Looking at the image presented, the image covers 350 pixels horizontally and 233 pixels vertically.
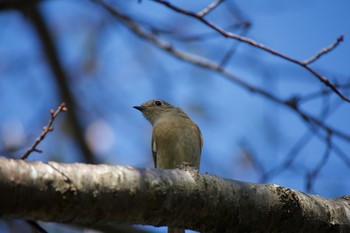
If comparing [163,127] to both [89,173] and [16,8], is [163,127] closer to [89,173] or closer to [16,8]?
[16,8]

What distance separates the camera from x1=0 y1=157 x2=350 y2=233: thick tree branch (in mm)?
2156

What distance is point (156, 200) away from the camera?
8.15 ft

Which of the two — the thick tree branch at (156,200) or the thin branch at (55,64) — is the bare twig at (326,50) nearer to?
the thick tree branch at (156,200)

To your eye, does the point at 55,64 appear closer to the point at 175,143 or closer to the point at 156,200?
the point at 175,143

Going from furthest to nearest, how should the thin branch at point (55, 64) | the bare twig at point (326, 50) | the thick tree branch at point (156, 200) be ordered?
the thin branch at point (55, 64) → the bare twig at point (326, 50) → the thick tree branch at point (156, 200)

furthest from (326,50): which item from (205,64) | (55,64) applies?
(55,64)

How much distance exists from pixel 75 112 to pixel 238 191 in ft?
14.2

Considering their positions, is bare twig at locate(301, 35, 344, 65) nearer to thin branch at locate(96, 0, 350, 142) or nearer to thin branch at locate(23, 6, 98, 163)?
thin branch at locate(96, 0, 350, 142)

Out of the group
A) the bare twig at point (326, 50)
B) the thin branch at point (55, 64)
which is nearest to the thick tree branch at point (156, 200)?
the bare twig at point (326, 50)

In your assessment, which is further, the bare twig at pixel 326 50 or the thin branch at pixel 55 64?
the thin branch at pixel 55 64

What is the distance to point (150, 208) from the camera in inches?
97.3

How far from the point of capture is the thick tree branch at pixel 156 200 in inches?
84.9

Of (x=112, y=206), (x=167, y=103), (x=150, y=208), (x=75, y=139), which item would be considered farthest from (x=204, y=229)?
(x=75, y=139)

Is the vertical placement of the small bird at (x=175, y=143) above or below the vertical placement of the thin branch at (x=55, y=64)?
below
